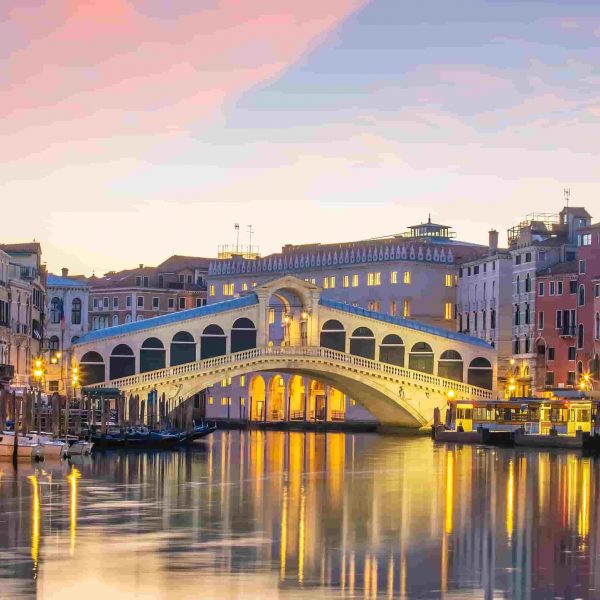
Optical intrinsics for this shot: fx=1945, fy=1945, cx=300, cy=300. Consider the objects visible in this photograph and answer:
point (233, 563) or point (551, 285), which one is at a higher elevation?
point (551, 285)

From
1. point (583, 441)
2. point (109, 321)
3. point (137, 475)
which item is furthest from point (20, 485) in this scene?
point (109, 321)

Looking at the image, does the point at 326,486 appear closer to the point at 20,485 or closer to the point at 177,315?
the point at 20,485

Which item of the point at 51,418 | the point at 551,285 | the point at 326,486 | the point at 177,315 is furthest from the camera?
the point at 551,285

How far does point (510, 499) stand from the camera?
43.0 meters

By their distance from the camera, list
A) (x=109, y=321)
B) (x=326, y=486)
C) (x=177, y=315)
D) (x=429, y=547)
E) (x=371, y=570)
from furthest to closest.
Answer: (x=109, y=321) → (x=177, y=315) → (x=326, y=486) → (x=429, y=547) → (x=371, y=570)

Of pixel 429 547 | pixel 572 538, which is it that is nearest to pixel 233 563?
pixel 429 547

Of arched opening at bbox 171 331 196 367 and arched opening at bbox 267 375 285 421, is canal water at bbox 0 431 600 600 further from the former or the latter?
arched opening at bbox 267 375 285 421

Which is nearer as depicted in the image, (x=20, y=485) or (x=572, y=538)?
(x=572, y=538)

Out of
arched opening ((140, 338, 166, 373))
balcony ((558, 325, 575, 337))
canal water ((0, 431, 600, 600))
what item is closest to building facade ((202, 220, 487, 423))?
balcony ((558, 325, 575, 337))

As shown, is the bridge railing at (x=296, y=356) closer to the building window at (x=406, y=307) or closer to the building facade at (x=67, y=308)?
the building window at (x=406, y=307)

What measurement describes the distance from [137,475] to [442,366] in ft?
117

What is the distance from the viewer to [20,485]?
4250 cm

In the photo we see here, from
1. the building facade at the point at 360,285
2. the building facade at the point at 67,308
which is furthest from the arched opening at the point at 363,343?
the building facade at the point at 67,308

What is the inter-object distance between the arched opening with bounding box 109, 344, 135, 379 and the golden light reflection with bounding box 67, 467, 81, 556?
2696 centimetres
